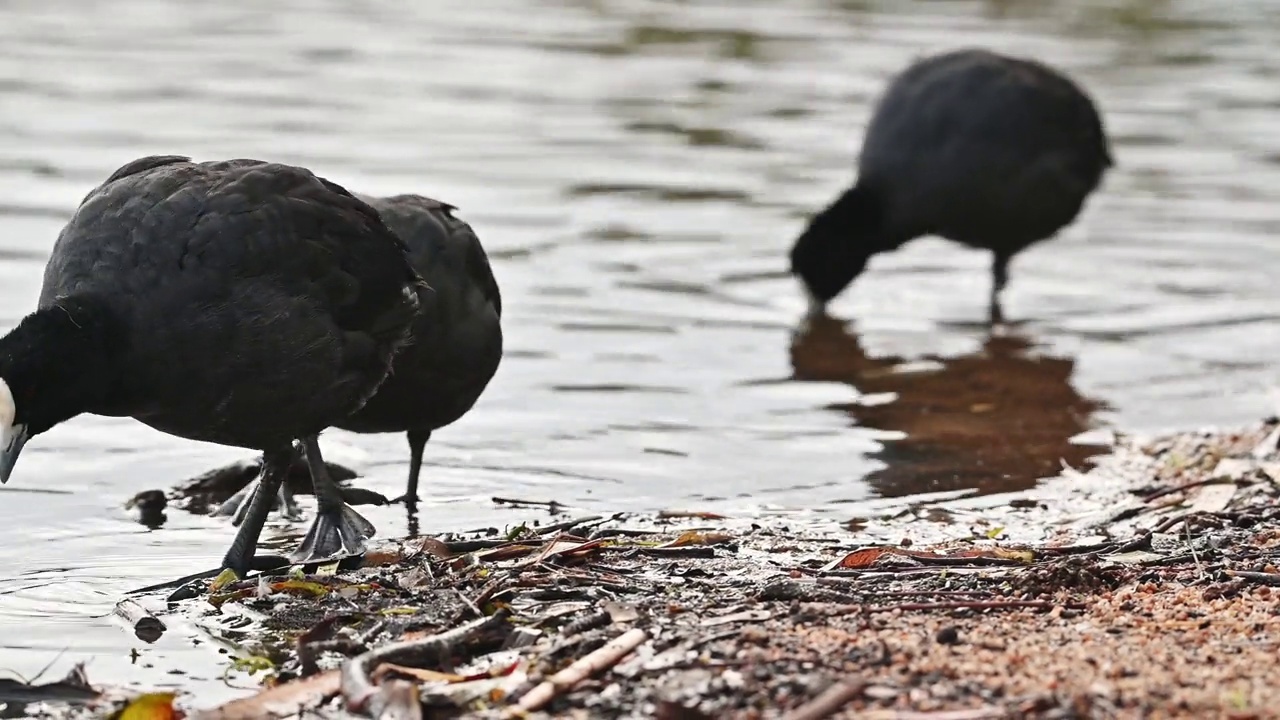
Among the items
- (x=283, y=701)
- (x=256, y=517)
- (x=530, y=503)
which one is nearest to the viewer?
(x=283, y=701)

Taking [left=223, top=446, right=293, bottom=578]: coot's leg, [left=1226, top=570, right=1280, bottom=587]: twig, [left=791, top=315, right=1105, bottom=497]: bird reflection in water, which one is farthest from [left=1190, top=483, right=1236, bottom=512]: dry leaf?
[left=223, top=446, right=293, bottom=578]: coot's leg

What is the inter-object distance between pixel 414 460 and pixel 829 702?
3.07 metres

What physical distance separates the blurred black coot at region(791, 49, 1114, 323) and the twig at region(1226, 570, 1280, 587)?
5018 millimetres

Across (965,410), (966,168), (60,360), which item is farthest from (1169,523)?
(966,168)

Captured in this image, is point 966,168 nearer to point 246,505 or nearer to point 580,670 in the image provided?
point 246,505

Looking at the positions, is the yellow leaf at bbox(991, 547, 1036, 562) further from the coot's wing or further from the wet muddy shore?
the coot's wing

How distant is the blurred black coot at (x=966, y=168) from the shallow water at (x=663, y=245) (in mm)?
317

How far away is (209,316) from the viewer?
496 centimetres

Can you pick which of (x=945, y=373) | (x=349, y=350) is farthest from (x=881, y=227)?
(x=349, y=350)

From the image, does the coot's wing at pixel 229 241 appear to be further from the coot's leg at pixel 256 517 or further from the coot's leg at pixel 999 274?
the coot's leg at pixel 999 274

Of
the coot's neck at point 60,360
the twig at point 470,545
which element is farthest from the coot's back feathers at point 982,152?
the coot's neck at point 60,360

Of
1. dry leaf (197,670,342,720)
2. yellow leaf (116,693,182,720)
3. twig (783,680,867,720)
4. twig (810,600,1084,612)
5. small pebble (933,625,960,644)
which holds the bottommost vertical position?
yellow leaf (116,693,182,720)

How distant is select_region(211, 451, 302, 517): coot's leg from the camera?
6234mm

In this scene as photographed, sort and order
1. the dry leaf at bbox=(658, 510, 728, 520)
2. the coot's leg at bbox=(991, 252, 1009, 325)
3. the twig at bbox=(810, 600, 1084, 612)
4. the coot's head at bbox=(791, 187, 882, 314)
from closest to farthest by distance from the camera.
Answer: the twig at bbox=(810, 600, 1084, 612) < the dry leaf at bbox=(658, 510, 728, 520) < the coot's head at bbox=(791, 187, 882, 314) < the coot's leg at bbox=(991, 252, 1009, 325)
